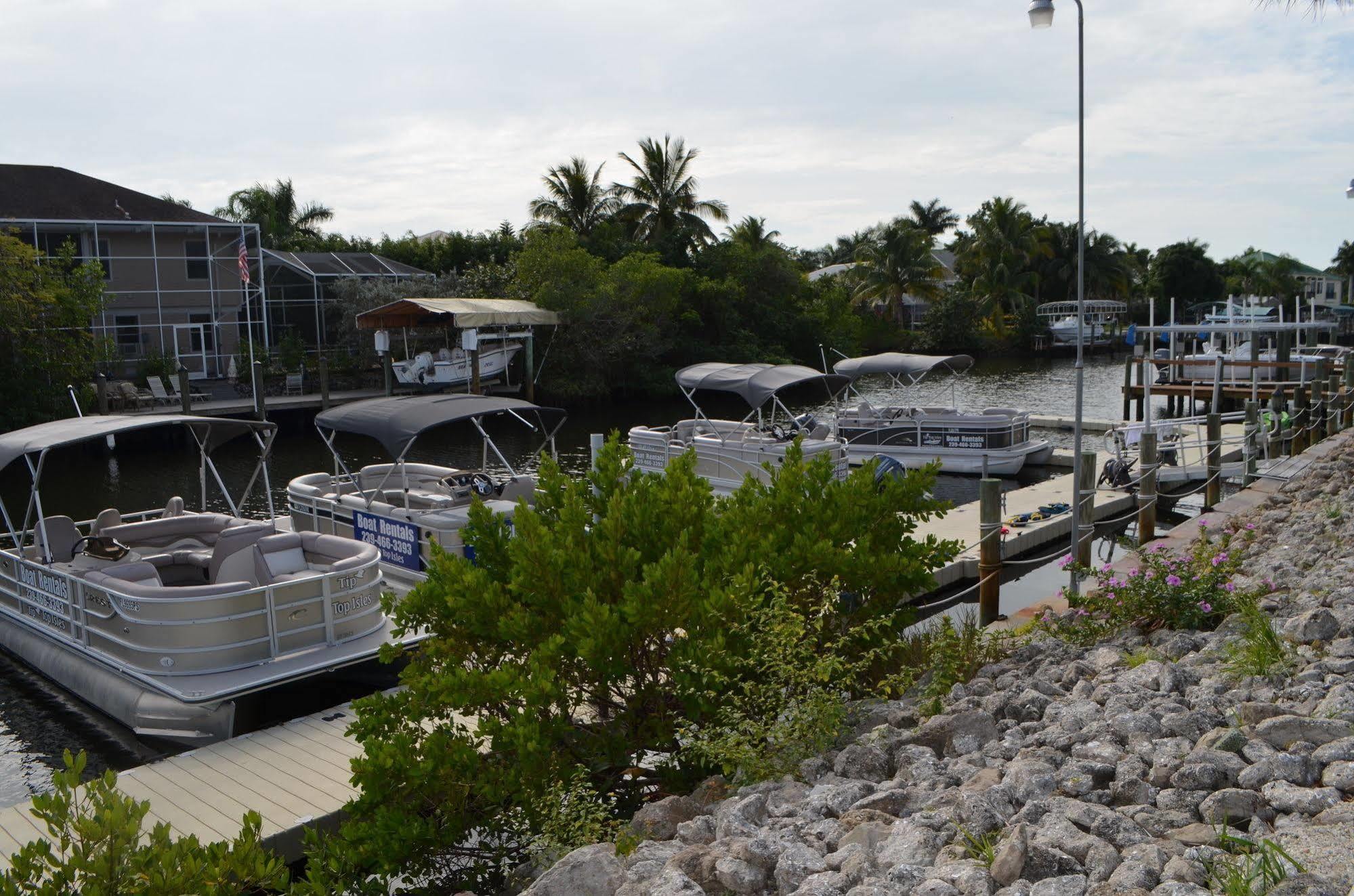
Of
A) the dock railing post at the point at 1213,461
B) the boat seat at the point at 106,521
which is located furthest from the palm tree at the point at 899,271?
the boat seat at the point at 106,521

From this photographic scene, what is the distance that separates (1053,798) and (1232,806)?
2.28ft

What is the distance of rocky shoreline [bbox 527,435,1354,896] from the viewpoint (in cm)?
398

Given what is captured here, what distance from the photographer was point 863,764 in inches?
216

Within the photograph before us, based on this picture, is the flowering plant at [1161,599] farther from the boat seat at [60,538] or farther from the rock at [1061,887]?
the boat seat at [60,538]

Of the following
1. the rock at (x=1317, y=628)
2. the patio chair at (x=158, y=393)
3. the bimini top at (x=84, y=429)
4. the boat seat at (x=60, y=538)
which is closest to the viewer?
the rock at (x=1317, y=628)

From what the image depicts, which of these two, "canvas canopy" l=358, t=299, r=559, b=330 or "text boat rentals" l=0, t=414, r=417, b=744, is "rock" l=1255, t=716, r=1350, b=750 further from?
"canvas canopy" l=358, t=299, r=559, b=330

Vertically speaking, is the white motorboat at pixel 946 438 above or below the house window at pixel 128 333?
below

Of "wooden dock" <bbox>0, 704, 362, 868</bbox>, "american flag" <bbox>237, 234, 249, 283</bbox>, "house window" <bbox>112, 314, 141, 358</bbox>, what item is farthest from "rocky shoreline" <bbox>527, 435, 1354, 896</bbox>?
"house window" <bbox>112, 314, 141, 358</bbox>

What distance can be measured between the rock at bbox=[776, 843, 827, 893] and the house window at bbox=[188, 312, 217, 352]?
40566mm

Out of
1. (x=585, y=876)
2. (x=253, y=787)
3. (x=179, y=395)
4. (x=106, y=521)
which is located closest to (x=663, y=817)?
(x=585, y=876)

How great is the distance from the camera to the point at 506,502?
13492mm

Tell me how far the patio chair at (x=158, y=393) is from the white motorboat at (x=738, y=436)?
1917 centimetres

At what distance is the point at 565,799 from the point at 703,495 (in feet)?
7.43

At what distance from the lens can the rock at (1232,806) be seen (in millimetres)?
4293
